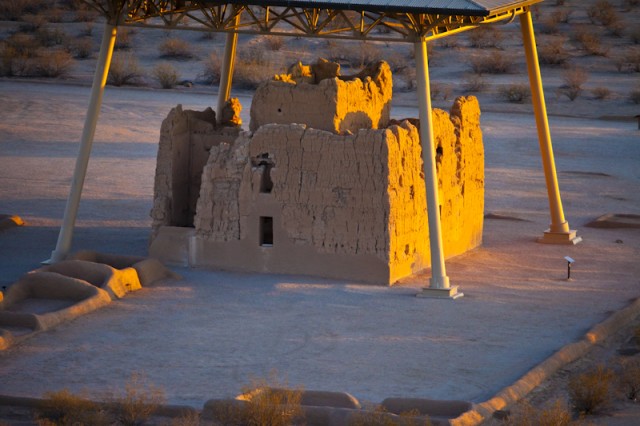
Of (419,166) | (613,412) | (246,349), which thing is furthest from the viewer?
(419,166)

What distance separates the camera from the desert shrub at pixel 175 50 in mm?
40781

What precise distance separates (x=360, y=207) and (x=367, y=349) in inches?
132

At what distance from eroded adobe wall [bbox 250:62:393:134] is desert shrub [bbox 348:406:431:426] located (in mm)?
7023

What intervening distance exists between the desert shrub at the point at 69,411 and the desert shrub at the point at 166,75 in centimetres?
2526

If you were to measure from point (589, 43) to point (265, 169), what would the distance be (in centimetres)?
2483

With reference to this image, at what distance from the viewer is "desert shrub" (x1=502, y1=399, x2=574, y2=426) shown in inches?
447

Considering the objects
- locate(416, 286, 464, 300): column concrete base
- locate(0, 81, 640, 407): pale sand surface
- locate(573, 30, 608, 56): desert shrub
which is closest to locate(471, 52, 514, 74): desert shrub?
locate(573, 30, 608, 56): desert shrub

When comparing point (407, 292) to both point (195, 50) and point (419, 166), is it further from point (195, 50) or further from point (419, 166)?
point (195, 50)

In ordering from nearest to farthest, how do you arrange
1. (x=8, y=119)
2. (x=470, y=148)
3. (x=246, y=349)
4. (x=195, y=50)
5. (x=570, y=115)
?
(x=246, y=349), (x=470, y=148), (x=8, y=119), (x=570, y=115), (x=195, y=50)

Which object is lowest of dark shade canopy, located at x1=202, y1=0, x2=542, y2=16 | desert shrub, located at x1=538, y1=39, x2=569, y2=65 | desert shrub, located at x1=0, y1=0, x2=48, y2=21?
dark shade canopy, located at x1=202, y1=0, x2=542, y2=16

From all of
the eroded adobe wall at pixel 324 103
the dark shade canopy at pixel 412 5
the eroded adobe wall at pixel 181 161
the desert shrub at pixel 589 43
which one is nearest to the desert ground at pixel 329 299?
the eroded adobe wall at pixel 181 161

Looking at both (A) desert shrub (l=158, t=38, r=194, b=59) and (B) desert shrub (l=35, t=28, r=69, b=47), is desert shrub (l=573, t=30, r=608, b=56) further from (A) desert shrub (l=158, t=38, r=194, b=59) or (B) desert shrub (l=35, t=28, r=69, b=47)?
(B) desert shrub (l=35, t=28, r=69, b=47)

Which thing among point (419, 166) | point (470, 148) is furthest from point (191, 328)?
point (470, 148)

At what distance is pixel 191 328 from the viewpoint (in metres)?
15.3
